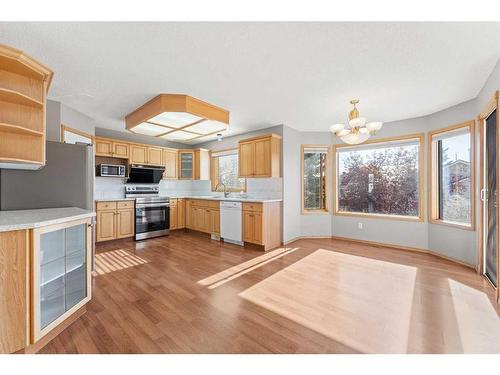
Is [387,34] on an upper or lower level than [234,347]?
upper

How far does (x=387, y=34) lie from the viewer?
5.76 ft

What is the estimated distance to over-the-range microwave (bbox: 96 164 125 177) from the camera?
14.4 ft

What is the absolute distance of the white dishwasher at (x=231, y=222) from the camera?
4332 mm

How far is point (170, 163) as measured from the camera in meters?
5.63

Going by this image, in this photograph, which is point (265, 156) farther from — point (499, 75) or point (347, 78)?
point (499, 75)

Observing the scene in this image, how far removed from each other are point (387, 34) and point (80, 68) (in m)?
2.91

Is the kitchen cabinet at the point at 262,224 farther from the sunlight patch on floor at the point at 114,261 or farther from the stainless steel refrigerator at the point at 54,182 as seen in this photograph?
the stainless steel refrigerator at the point at 54,182

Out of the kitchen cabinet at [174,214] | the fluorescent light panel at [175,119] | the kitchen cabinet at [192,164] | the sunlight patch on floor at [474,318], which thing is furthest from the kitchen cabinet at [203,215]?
the sunlight patch on floor at [474,318]

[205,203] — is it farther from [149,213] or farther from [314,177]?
[314,177]

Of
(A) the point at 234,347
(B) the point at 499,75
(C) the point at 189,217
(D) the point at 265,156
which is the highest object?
(B) the point at 499,75

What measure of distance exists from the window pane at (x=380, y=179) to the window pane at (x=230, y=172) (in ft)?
7.83

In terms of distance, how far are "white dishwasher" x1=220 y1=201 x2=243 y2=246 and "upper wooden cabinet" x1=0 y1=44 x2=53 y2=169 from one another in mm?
2931

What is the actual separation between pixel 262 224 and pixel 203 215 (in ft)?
5.68
